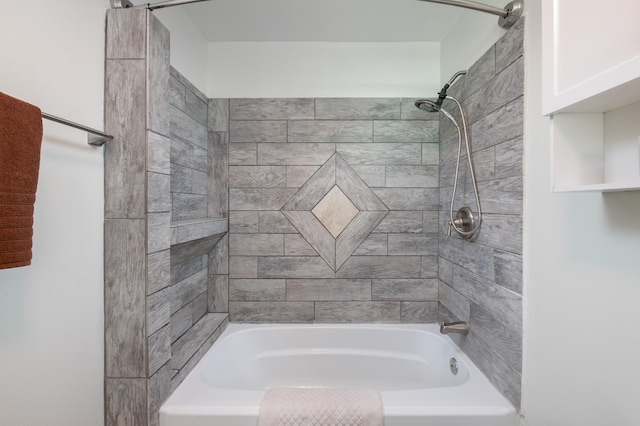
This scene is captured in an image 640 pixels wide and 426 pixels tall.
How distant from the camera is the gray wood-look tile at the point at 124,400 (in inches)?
42.3

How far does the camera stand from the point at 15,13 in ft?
2.52

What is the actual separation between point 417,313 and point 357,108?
1.50 meters

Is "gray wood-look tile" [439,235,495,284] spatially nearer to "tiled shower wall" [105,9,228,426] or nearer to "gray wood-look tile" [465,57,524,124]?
"gray wood-look tile" [465,57,524,124]

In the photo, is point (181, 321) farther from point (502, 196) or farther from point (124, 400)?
point (502, 196)

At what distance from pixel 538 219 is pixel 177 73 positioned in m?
1.90

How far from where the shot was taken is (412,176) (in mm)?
1939

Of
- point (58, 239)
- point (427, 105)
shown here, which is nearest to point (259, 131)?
point (427, 105)

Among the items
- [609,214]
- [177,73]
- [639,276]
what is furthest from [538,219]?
[177,73]

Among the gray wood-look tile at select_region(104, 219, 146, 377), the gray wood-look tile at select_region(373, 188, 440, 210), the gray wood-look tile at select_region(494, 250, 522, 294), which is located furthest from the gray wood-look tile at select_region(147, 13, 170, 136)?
the gray wood-look tile at select_region(494, 250, 522, 294)

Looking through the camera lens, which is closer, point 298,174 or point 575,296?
point 575,296

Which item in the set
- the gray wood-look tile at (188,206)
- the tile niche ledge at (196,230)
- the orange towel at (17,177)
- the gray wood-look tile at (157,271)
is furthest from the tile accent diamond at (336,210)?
the orange towel at (17,177)

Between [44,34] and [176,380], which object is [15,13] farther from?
[176,380]

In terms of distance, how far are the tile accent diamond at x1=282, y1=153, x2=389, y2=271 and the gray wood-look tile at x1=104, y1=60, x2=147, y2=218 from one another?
1016 millimetres

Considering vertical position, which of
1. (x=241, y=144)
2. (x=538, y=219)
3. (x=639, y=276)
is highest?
(x=241, y=144)
